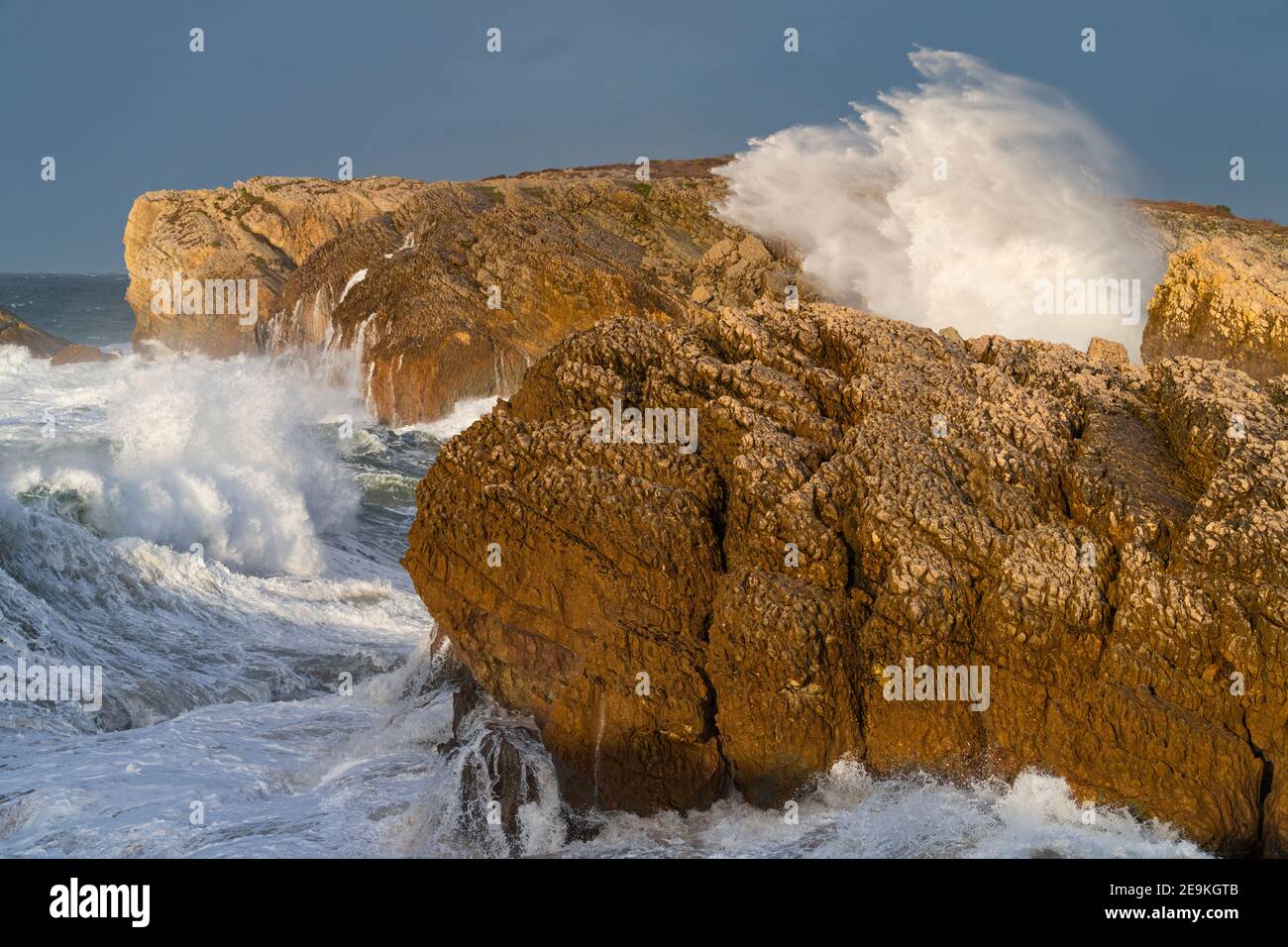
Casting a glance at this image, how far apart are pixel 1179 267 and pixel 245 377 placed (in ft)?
64.4

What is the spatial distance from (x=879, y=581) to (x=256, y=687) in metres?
7.50

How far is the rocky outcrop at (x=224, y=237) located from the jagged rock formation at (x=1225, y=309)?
36.0 m

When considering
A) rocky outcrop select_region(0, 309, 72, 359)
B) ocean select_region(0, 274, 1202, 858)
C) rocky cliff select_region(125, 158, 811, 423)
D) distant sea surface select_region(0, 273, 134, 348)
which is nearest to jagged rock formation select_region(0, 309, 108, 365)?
rocky outcrop select_region(0, 309, 72, 359)

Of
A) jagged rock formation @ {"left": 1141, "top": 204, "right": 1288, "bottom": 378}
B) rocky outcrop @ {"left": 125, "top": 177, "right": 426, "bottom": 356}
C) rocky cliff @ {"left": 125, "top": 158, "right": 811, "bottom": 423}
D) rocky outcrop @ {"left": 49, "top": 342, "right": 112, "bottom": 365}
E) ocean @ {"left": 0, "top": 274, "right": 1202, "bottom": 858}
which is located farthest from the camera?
rocky outcrop @ {"left": 125, "top": 177, "right": 426, "bottom": 356}

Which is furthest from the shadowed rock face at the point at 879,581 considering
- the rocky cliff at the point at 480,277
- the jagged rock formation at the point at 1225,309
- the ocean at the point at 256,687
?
the rocky cliff at the point at 480,277

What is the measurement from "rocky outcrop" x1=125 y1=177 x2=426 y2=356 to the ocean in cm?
2443

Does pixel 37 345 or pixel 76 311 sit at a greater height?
pixel 76 311

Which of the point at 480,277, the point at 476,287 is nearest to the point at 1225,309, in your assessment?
the point at 476,287

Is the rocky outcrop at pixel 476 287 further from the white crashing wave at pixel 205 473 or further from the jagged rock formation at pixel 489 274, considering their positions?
the white crashing wave at pixel 205 473

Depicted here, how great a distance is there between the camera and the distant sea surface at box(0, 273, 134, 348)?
75.1m

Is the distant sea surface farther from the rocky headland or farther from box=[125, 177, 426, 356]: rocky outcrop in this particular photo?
the rocky headland

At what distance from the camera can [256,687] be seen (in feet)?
48.8

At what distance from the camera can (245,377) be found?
101 ft

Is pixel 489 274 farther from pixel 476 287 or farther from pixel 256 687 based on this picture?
pixel 256 687
